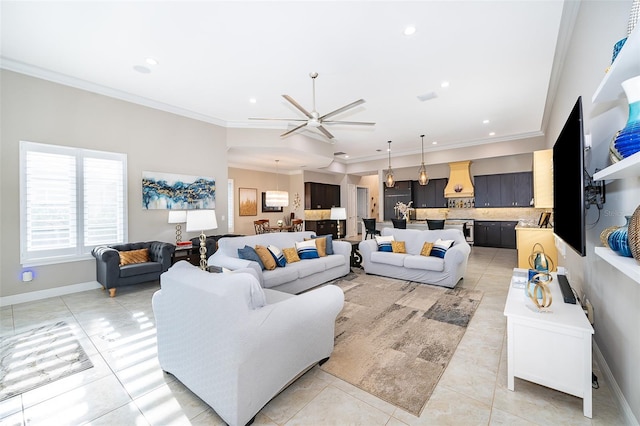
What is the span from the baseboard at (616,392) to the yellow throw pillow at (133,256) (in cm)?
554

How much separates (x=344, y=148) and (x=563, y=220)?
21.4 ft

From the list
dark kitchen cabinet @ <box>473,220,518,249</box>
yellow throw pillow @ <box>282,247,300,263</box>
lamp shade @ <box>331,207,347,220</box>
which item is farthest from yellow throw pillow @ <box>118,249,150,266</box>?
dark kitchen cabinet @ <box>473,220,518,249</box>

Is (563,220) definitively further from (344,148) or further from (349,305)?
(344,148)

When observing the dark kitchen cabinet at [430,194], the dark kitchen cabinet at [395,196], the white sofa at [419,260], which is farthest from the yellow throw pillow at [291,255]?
the dark kitchen cabinet at [430,194]

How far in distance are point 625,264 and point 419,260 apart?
3.37 meters

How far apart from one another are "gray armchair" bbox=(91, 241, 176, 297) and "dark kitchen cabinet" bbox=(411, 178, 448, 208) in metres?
8.17

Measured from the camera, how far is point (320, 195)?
→ 1018cm

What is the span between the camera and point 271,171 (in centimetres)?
987

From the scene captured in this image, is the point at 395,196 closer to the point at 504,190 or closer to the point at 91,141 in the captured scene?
the point at 504,190

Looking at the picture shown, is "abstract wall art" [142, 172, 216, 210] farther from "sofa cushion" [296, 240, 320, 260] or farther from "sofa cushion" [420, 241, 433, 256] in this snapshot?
"sofa cushion" [420, 241, 433, 256]

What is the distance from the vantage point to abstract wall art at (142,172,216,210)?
16.2 feet

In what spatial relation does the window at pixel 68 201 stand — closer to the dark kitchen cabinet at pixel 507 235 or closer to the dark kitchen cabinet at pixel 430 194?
the dark kitchen cabinet at pixel 430 194

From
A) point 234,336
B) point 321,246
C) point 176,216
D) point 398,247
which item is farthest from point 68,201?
point 398,247

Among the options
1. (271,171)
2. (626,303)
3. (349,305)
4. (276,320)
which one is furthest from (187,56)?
(271,171)
